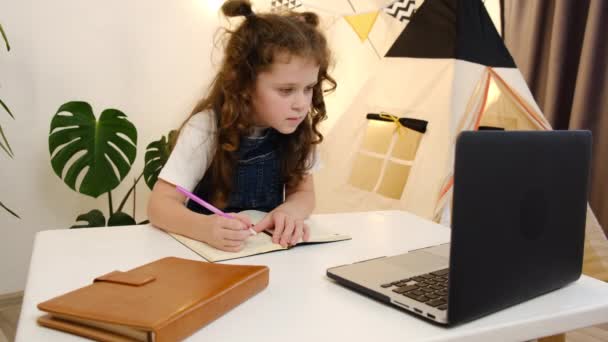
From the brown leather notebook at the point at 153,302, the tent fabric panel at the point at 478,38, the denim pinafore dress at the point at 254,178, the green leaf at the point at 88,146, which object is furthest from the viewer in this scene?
the tent fabric panel at the point at 478,38

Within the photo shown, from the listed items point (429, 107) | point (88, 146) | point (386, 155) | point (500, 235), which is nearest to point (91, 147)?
point (88, 146)

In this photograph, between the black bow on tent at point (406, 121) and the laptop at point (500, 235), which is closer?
the laptop at point (500, 235)

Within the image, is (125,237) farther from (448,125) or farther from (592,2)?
(592,2)

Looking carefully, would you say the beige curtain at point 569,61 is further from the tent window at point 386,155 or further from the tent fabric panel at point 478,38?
the tent window at point 386,155

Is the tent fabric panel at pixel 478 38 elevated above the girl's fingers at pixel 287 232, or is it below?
above

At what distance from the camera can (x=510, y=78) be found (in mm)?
1925

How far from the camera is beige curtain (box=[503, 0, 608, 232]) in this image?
81.2 inches

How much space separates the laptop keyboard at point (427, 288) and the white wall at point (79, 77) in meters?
1.77

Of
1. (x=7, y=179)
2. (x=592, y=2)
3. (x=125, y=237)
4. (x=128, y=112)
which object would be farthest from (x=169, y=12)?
(x=592, y=2)

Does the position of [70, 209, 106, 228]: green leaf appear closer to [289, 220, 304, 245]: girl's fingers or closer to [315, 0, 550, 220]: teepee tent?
[315, 0, 550, 220]: teepee tent

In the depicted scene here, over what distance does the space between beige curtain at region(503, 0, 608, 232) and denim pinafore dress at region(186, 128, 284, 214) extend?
1493 millimetres

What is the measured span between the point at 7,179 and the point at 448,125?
1.67 meters

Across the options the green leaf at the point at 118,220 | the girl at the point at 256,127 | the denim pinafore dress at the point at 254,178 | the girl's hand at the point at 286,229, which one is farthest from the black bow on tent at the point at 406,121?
the girl's hand at the point at 286,229

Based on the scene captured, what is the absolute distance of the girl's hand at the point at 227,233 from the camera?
79cm
